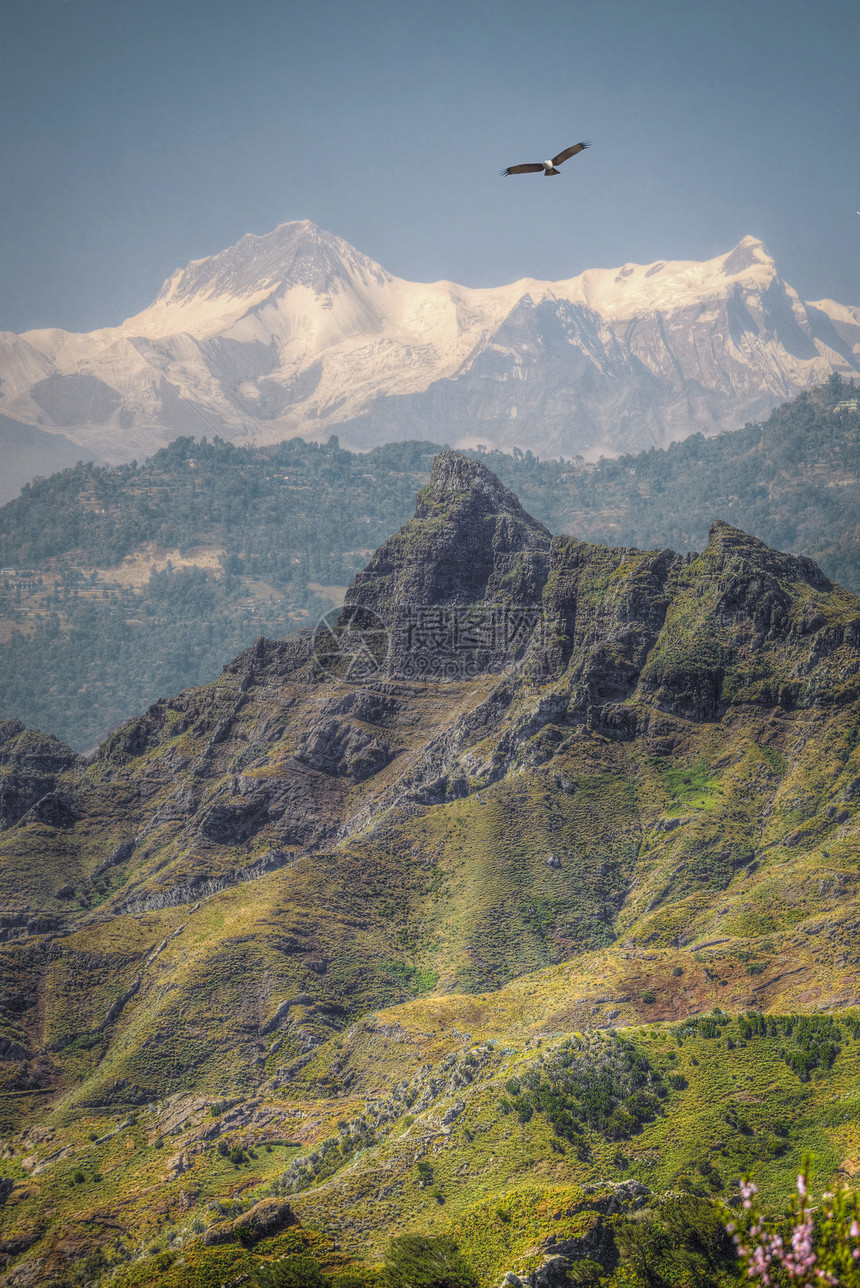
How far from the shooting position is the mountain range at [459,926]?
265ft

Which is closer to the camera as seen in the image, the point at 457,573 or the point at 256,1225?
the point at 256,1225

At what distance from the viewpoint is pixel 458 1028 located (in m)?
105

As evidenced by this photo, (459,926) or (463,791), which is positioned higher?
(463,791)

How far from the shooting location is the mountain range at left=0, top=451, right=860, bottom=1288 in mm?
80875

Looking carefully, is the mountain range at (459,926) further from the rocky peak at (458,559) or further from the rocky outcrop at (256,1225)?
the rocky peak at (458,559)

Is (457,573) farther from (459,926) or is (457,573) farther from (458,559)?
(459,926)

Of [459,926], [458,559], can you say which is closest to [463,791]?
[459,926]

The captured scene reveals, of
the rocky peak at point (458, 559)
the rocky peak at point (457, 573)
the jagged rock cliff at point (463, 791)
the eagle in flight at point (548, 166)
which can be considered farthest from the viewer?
the rocky peak at point (458, 559)

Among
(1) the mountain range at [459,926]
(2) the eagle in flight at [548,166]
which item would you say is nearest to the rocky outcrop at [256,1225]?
(1) the mountain range at [459,926]

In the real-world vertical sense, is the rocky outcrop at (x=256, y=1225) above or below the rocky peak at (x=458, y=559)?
below

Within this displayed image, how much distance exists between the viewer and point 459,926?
413 ft

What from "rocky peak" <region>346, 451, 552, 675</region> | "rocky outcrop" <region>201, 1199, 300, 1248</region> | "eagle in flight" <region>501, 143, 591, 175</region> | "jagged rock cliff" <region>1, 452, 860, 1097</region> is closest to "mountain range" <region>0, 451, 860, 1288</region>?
"rocky outcrop" <region>201, 1199, 300, 1248</region>

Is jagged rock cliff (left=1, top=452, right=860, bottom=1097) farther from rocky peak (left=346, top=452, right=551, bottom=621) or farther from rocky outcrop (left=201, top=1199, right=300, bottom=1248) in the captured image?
rocky outcrop (left=201, top=1199, right=300, bottom=1248)

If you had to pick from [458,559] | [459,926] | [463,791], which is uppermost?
[458,559]
